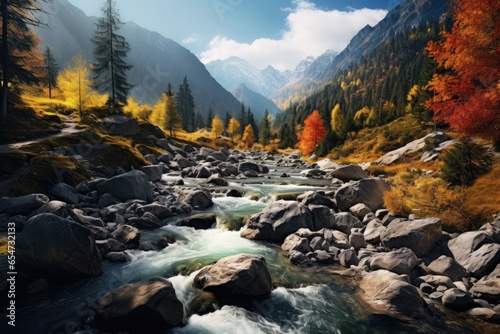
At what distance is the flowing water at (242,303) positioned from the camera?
8.10 meters

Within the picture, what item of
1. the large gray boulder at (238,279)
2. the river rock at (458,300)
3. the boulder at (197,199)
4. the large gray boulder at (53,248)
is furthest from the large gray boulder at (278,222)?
the large gray boulder at (53,248)

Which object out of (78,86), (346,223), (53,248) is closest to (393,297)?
(346,223)

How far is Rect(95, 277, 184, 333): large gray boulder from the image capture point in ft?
24.4

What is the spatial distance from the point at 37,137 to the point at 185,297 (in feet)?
85.3

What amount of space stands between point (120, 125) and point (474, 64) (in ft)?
140

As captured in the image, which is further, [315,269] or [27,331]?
[315,269]

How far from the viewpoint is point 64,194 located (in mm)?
16859

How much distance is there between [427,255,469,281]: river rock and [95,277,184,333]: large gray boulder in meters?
9.39

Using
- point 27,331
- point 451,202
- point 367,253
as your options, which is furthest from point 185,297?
point 451,202

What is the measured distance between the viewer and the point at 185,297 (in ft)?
30.7

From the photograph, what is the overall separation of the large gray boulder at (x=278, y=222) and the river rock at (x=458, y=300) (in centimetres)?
707

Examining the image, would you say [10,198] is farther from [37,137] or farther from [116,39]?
[116,39]

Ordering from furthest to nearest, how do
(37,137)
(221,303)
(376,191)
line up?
(37,137)
(376,191)
(221,303)

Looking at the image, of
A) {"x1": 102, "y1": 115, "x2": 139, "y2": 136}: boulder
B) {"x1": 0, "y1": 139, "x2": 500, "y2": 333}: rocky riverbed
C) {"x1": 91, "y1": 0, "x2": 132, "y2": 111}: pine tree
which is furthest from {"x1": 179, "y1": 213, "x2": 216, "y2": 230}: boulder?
{"x1": 91, "y1": 0, "x2": 132, "y2": 111}: pine tree
